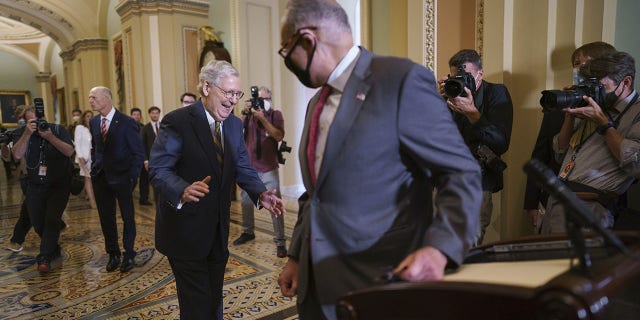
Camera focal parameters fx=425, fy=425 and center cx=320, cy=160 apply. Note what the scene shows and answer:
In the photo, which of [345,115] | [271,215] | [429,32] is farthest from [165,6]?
[345,115]

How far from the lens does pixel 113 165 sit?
146 inches

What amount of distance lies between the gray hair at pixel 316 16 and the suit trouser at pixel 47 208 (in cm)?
373

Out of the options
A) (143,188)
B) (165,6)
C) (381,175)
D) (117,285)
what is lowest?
A: (117,285)

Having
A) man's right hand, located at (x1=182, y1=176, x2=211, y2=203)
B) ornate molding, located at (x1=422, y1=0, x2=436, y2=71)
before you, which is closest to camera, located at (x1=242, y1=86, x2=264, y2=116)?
ornate molding, located at (x1=422, y1=0, x2=436, y2=71)

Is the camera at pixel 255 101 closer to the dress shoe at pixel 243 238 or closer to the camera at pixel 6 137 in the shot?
the dress shoe at pixel 243 238

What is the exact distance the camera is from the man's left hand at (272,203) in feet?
6.66

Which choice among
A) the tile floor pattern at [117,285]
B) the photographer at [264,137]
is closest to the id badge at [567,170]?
the tile floor pattern at [117,285]

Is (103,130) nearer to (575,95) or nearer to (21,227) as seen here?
(21,227)

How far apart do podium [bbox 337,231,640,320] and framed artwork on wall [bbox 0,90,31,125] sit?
22237 mm

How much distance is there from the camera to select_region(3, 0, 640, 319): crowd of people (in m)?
1.03

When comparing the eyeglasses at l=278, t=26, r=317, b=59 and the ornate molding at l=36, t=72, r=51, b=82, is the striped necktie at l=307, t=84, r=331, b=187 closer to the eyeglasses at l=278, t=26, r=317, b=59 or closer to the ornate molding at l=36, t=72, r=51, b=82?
the eyeglasses at l=278, t=26, r=317, b=59

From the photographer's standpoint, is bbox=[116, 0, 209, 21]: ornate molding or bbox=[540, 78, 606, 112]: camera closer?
bbox=[540, 78, 606, 112]: camera

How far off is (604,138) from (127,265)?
3706 millimetres

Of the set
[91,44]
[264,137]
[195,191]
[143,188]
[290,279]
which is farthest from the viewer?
[91,44]
